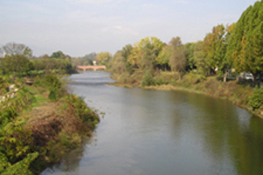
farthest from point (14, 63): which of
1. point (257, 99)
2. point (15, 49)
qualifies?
point (257, 99)

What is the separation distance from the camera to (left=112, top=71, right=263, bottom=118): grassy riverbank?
24.5 meters

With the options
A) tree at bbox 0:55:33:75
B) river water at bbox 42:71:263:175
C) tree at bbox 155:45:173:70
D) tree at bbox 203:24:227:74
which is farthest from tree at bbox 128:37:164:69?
river water at bbox 42:71:263:175

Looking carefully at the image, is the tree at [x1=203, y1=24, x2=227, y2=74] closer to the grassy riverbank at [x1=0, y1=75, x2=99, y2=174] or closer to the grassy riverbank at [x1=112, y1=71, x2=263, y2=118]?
the grassy riverbank at [x1=112, y1=71, x2=263, y2=118]

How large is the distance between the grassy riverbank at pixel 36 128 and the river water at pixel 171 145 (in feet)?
2.53

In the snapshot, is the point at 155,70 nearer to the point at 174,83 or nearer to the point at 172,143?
the point at 174,83

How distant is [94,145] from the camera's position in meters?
15.4

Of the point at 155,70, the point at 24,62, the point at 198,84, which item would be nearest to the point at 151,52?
the point at 155,70

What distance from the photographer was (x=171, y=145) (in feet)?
Result: 50.5

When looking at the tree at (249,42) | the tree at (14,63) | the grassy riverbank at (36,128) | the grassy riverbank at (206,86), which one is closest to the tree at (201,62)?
the grassy riverbank at (206,86)

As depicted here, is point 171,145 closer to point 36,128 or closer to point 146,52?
point 36,128

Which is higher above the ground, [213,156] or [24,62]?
[24,62]

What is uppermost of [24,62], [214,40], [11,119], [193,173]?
[214,40]

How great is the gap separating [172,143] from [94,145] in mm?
5058

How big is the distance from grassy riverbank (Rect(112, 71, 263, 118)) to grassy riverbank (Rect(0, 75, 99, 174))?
50.8 feet
